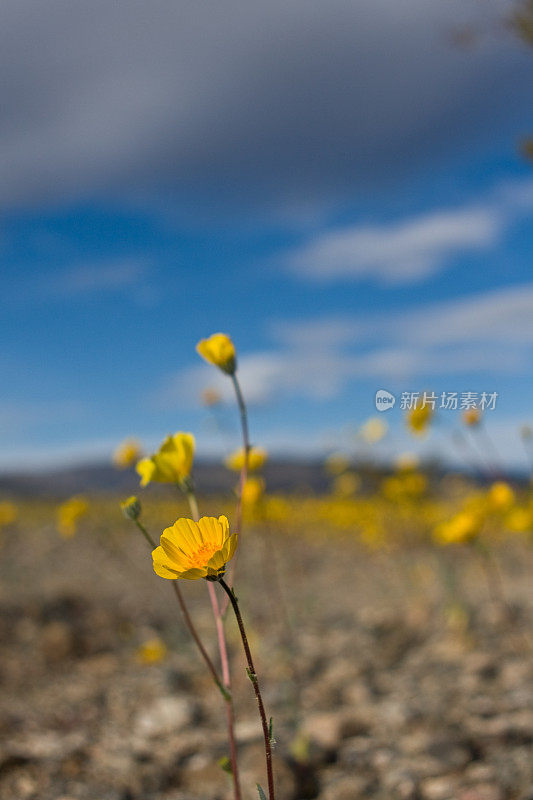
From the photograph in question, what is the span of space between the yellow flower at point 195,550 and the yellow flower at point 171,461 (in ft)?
1.31

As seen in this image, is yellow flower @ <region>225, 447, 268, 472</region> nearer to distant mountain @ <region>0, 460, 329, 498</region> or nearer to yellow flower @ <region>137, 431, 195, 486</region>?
yellow flower @ <region>137, 431, 195, 486</region>

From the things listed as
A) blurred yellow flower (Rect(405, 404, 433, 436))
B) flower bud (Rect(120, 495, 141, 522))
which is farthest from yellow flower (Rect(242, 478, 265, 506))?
flower bud (Rect(120, 495, 141, 522))

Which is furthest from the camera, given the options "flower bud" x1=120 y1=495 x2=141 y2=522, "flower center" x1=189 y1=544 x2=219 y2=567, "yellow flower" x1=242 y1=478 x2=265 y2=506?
"yellow flower" x1=242 y1=478 x2=265 y2=506

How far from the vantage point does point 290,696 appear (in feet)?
10.6

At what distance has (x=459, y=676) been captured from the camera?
3.45 m

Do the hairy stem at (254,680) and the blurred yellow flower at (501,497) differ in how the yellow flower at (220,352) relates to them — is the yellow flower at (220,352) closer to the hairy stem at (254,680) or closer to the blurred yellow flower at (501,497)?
the hairy stem at (254,680)

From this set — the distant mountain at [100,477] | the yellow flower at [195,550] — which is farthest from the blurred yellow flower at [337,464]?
the distant mountain at [100,477]

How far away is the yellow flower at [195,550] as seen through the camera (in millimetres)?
1187

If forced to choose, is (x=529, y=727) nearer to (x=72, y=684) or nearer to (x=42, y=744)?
(x=42, y=744)

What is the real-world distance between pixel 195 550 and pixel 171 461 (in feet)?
1.50

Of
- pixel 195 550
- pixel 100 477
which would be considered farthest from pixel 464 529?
pixel 100 477

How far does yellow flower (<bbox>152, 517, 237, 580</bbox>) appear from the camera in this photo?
119cm

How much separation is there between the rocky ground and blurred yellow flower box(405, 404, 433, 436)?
1.04 m

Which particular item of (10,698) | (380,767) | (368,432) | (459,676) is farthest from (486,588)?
(10,698)
